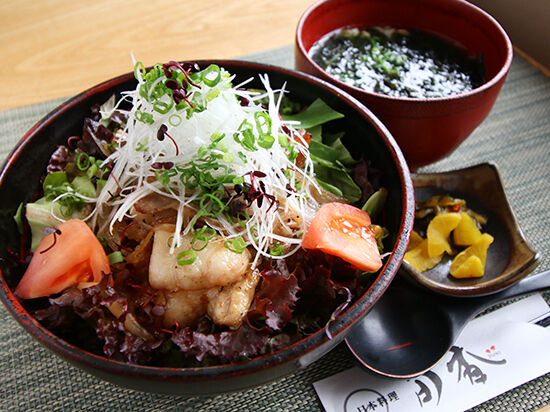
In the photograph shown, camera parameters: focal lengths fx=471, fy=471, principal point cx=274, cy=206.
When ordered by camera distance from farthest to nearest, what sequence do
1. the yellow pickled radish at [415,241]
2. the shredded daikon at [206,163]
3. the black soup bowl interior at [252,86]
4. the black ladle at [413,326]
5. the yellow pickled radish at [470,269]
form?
1. the yellow pickled radish at [415,241]
2. the yellow pickled radish at [470,269]
3. the black ladle at [413,326]
4. the shredded daikon at [206,163]
5. the black soup bowl interior at [252,86]

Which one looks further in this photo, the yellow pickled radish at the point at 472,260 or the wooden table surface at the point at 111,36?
the wooden table surface at the point at 111,36

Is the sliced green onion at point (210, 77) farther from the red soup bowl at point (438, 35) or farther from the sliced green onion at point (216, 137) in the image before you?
the red soup bowl at point (438, 35)

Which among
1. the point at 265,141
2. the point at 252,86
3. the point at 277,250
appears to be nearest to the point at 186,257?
the point at 277,250

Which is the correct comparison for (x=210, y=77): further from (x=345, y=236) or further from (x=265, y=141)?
(x=345, y=236)

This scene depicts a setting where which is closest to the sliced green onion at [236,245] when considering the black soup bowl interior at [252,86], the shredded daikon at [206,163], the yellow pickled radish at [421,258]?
the shredded daikon at [206,163]

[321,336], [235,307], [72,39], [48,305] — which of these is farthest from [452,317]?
[72,39]
